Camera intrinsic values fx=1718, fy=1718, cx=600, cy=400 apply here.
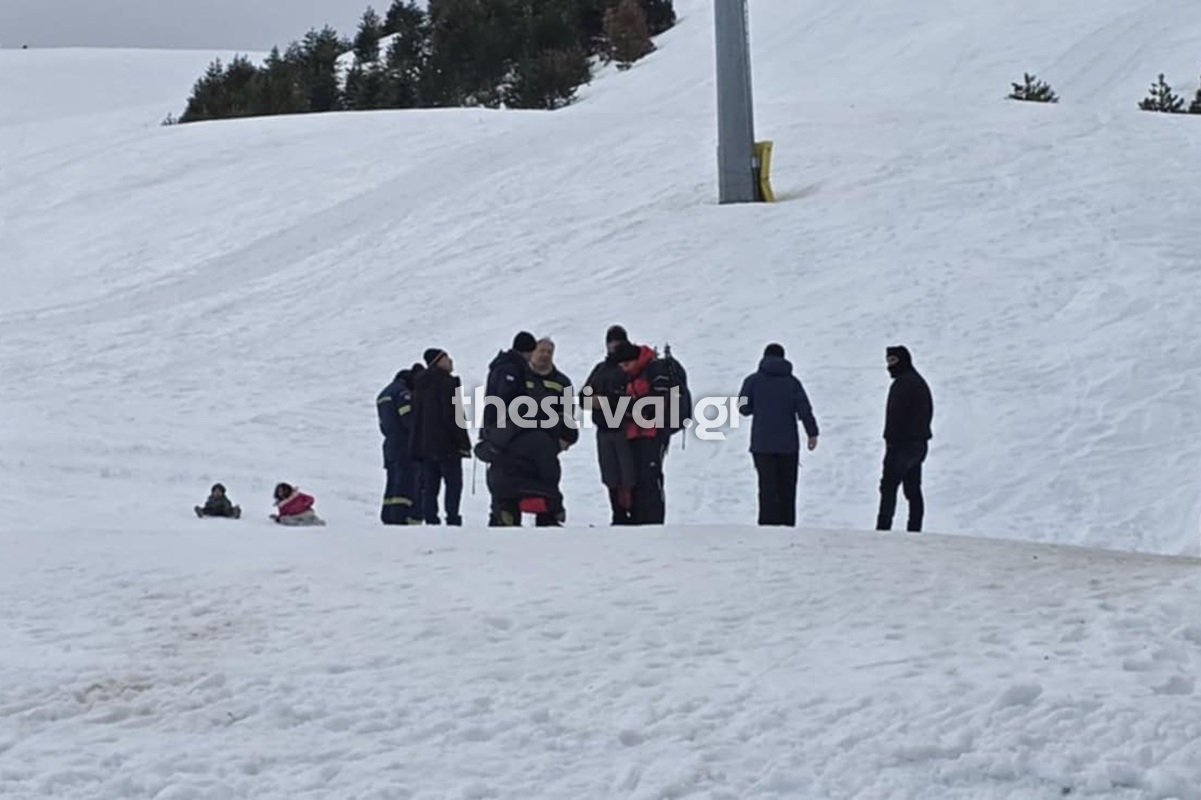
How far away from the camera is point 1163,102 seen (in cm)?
2709

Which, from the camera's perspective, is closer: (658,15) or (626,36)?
(626,36)

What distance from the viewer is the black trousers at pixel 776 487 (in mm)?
10781

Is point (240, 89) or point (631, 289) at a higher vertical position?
point (240, 89)

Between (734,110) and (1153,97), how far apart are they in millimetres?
10568

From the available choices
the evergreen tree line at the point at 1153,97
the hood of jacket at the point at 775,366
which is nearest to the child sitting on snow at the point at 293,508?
the hood of jacket at the point at 775,366

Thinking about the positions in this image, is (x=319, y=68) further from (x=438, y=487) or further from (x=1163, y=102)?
(x=438, y=487)

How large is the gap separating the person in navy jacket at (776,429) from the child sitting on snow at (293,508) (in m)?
2.95

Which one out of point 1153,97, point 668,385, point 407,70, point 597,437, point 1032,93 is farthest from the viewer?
point 407,70

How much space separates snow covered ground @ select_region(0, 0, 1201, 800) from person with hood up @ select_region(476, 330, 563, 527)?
598 mm

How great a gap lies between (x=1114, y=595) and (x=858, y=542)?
1.66 meters

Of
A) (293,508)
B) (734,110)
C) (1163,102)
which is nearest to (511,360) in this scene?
(293,508)

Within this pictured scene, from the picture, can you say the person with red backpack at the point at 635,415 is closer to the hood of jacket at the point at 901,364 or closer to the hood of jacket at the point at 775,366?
the hood of jacket at the point at 775,366

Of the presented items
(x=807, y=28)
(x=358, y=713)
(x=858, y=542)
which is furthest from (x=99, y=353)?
(x=807, y=28)

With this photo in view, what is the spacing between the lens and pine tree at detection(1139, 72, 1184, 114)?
88.4ft
